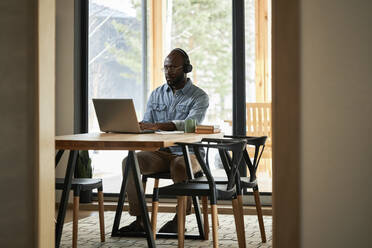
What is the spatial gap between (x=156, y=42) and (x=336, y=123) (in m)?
4.21

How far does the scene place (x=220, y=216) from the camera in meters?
4.83

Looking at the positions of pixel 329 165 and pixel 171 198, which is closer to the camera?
pixel 329 165

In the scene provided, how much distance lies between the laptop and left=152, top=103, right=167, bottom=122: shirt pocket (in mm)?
649

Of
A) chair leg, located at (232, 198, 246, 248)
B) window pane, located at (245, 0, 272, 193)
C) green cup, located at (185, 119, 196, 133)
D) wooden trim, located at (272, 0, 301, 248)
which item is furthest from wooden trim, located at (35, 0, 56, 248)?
window pane, located at (245, 0, 272, 193)

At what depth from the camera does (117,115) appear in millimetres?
3654

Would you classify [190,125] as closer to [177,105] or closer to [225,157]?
[177,105]

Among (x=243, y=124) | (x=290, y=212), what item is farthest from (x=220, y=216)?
(x=290, y=212)

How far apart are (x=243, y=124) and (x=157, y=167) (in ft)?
4.45

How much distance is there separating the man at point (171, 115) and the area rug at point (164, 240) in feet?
0.67

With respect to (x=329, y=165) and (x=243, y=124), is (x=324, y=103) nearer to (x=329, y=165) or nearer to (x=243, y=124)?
(x=329, y=165)

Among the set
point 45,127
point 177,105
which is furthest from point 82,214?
point 45,127

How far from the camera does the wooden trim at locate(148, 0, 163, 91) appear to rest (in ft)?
18.0

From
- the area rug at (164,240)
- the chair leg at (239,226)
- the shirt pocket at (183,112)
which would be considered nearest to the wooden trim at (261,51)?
the shirt pocket at (183,112)

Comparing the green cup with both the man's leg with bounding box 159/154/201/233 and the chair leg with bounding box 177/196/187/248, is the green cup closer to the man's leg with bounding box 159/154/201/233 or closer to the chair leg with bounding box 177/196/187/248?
the man's leg with bounding box 159/154/201/233
